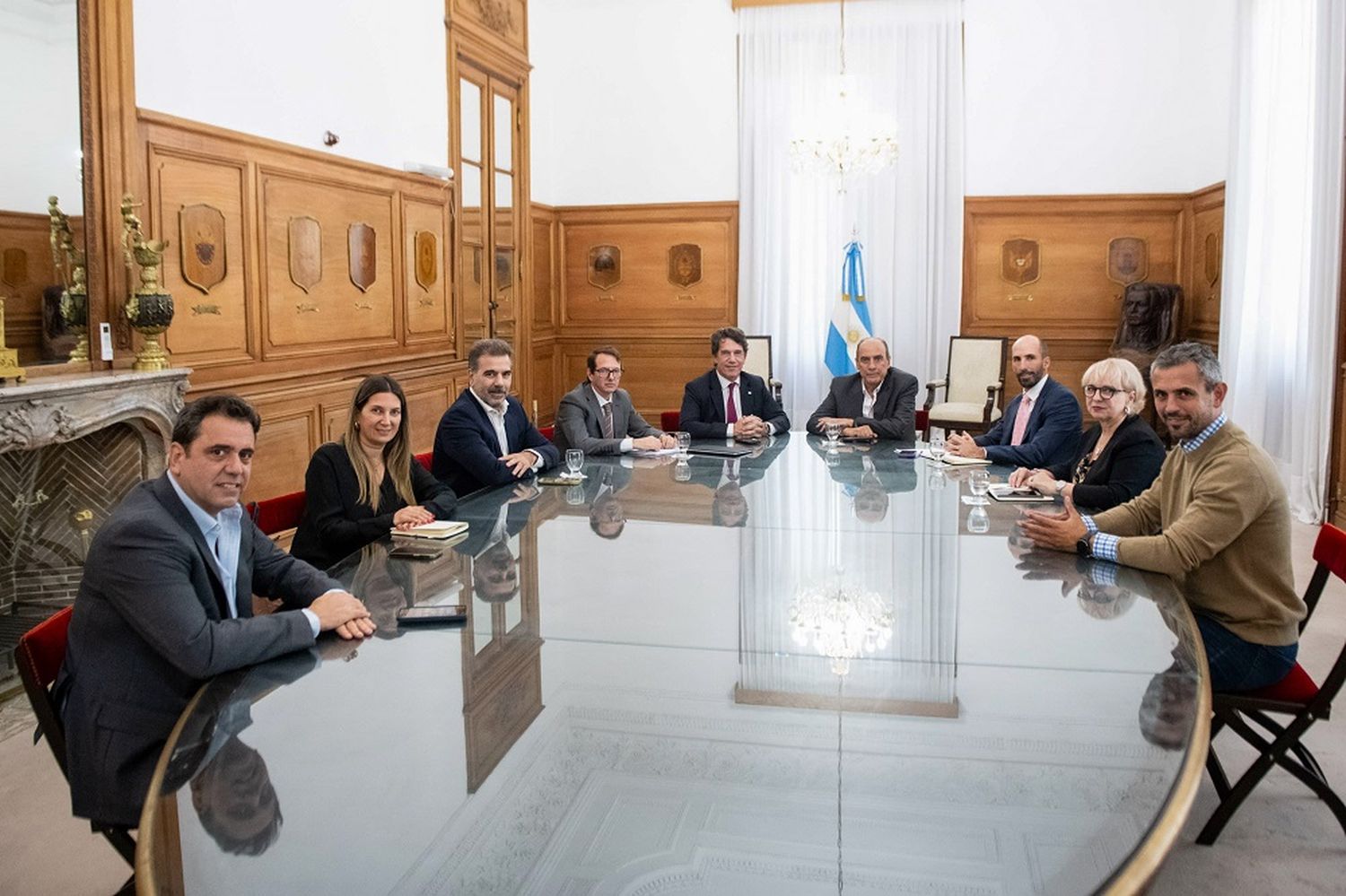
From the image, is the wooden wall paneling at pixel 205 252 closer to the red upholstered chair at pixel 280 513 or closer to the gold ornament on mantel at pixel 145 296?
the gold ornament on mantel at pixel 145 296

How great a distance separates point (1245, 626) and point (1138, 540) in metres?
0.35

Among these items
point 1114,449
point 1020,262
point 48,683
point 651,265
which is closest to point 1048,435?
point 1114,449

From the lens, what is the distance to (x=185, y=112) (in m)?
5.59

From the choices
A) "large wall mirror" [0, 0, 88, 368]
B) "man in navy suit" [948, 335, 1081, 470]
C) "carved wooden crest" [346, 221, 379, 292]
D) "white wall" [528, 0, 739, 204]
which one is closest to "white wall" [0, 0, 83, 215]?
"large wall mirror" [0, 0, 88, 368]

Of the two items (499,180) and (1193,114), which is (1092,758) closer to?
(499,180)

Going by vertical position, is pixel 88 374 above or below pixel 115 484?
above

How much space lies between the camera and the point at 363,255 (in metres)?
7.17

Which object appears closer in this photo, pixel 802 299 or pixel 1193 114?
pixel 1193 114

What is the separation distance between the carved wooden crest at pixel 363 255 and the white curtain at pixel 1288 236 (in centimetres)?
579

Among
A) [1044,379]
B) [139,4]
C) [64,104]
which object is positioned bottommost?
[1044,379]

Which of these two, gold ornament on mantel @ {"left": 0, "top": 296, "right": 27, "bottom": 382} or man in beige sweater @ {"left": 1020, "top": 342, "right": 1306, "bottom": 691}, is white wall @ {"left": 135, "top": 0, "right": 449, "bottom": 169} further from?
man in beige sweater @ {"left": 1020, "top": 342, "right": 1306, "bottom": 691}

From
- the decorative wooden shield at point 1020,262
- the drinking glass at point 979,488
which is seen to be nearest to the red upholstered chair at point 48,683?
the drinking glass at point 979,488

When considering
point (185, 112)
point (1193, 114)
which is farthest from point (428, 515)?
point (1193, 114)

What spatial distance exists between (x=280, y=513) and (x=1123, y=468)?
2722 millimetres
